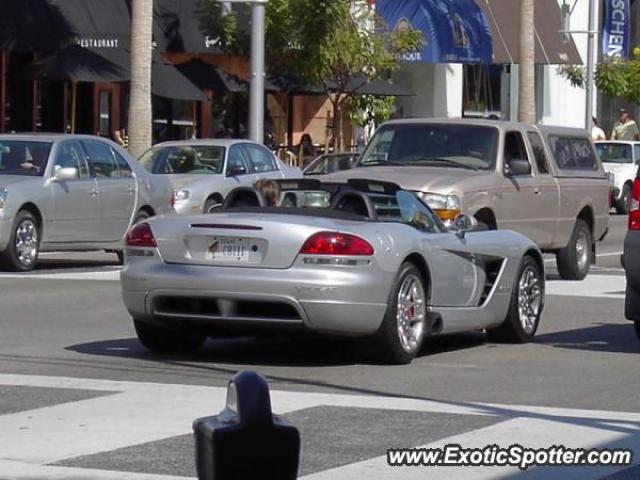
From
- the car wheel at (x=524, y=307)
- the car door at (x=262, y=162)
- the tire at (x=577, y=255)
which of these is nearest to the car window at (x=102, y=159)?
the car door at (x=262, y=162)

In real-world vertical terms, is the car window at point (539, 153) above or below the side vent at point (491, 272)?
above

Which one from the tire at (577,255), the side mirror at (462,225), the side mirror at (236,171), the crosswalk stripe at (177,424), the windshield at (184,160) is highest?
the windshield at (184,160)

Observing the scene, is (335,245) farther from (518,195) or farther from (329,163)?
(329,163)

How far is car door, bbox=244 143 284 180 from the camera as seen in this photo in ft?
81.9

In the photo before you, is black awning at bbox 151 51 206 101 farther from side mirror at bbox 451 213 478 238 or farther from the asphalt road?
side mirror at bbox 451 213 478 238

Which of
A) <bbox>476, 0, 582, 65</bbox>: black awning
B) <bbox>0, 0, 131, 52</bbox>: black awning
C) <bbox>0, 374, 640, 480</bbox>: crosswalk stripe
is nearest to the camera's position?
<bbox>0, 374, 640, 480</bbox>: crosswalk stripe

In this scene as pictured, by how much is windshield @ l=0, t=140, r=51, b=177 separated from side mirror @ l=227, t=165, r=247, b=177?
16.1 ft

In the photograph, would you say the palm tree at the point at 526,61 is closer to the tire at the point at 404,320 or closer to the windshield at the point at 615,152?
the windshield at the point at 615,152

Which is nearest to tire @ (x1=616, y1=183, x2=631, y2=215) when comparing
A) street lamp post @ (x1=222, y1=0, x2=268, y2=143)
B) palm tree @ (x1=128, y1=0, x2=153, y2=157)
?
street lamp post @ (x1=222, y1=0, x2=268, y2=143)

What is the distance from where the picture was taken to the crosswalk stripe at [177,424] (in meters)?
7.41

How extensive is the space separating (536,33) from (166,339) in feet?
130

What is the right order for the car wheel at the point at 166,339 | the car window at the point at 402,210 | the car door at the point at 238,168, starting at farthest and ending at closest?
the car door at the point at 238,168 < the car window at the point at 402,210 < the car wheel at the point at 166,339

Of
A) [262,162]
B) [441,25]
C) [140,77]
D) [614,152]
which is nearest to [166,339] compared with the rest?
[262,162]

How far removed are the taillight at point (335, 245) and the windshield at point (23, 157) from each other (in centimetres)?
924
